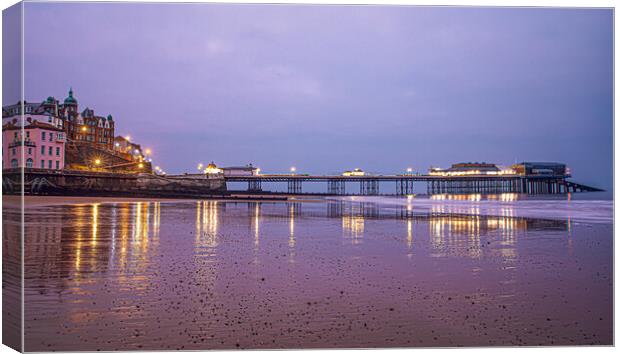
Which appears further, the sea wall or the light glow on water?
the sea wall

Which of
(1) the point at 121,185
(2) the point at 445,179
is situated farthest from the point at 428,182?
(1) the point at 121,185

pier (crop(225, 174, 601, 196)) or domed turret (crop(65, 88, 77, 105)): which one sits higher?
domed turret (crop(65, 88, 77, 105))

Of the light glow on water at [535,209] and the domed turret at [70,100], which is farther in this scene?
the domed turret at [70,100]

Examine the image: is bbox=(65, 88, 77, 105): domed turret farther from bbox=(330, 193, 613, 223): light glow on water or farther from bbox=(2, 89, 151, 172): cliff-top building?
bbox=(330, 193, 613, 223): light glow on water

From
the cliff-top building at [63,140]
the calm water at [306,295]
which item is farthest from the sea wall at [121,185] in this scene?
the calm water at [306,295]

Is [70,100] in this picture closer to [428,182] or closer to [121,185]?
[121,185]

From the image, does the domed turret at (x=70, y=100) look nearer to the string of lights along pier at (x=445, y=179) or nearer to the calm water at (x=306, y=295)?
the string of lights along pier at (x=445, y=179)

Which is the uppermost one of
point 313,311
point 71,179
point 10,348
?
point 71,179

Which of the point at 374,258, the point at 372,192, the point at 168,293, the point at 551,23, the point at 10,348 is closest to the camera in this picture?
the point at 10,348

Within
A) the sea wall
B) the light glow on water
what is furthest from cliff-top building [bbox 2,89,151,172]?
the light glow on water

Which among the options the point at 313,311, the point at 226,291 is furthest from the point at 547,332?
the point at 226,291

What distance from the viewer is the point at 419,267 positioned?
8.53 metres

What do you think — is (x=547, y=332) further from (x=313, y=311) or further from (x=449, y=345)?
(x=313, y=311)

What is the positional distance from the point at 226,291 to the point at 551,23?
6.98 m
